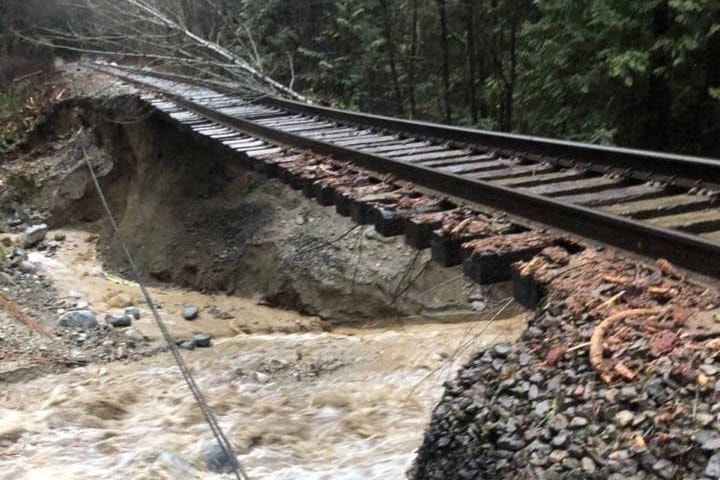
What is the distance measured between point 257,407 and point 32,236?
958cm

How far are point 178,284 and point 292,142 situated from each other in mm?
4940

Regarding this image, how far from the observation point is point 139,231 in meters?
13.6

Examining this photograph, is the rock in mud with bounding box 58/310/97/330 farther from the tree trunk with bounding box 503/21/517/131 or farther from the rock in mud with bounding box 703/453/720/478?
the tree trunk with bounding box 503/21/517/131

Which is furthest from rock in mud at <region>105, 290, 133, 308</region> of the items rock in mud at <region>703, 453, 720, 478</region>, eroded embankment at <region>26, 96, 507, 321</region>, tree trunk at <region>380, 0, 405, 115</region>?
tree trunk at <region>380, 0, 405, 115</region>

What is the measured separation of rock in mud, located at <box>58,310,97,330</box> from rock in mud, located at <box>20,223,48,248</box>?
7.19m

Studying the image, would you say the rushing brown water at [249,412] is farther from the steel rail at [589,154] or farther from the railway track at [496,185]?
the steel rail at [589,154]

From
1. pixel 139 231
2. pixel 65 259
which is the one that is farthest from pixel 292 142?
pixel 65 259

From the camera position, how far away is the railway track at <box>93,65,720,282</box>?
384 centimetres

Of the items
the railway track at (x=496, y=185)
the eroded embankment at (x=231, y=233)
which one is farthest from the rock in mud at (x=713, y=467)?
the eroded embankment at (x=231, y=233)

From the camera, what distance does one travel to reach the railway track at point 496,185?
3.84 meters

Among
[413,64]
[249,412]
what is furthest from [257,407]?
[413,64]

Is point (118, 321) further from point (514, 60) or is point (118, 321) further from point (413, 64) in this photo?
point (413, 64)

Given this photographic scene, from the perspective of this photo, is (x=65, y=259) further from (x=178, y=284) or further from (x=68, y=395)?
(x=68, y=395)

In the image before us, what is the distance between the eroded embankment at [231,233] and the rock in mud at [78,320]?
2.37m
